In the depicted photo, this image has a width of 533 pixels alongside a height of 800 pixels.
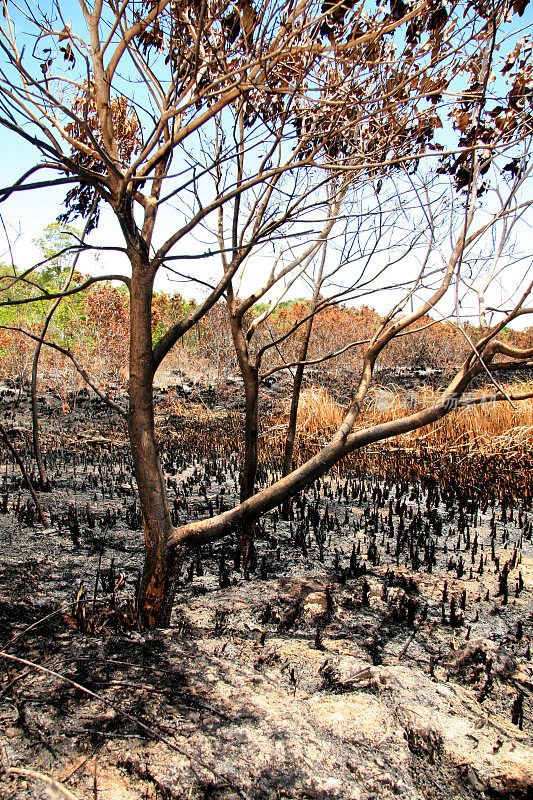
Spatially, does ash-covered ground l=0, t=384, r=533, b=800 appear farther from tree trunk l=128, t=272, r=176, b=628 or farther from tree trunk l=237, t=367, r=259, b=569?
tree trunk l=237, t=367, r=259, b=569

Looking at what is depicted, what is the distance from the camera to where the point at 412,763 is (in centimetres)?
181

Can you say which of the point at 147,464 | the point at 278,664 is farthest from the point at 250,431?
the point at 278,664

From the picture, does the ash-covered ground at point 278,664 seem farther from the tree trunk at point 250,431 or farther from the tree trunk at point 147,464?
the tree trunk at point 250,431

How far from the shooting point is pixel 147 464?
93.7 inches

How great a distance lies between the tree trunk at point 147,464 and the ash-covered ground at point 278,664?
156 millimetres

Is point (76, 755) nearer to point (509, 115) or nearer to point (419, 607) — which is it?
point (419, 607)

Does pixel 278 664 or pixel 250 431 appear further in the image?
pixel 250 431

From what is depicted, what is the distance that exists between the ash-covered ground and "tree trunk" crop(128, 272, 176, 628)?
156mm

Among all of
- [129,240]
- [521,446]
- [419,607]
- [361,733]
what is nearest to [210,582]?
[419,607]

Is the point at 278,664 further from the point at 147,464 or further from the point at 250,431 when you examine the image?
the point at 250,431

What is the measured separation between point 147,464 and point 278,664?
122 cm

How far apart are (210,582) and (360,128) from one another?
10.7ft

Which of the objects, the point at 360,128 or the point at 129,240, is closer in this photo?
the point at 129,240

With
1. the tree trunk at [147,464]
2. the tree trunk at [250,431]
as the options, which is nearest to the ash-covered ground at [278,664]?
the tree trunk at [147,464]
